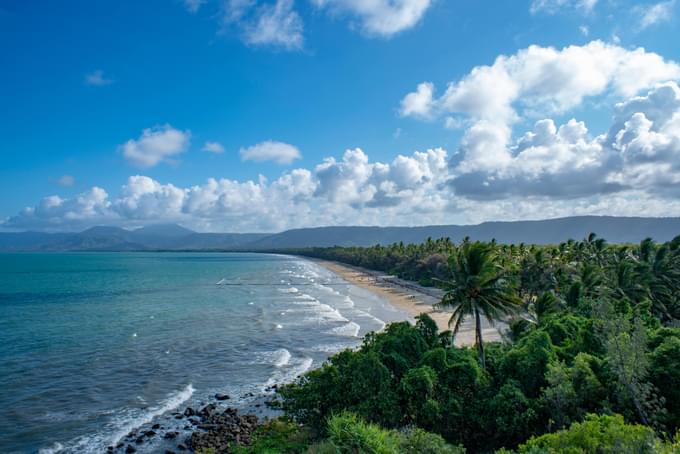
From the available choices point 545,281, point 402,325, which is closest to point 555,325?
point 402,325

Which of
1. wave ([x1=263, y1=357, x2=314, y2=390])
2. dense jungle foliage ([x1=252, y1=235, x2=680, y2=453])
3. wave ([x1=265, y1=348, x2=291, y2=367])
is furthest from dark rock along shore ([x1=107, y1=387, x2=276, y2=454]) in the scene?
wave ([x1=265, y1=348, x2=291, y2=367])

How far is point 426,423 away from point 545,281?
40.3m

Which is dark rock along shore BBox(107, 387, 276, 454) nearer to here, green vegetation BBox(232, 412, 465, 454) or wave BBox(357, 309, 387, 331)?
green vegetation BBox(232, 412, 465, 454)

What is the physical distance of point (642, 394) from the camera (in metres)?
16.0

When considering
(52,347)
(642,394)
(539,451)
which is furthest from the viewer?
(52,347)

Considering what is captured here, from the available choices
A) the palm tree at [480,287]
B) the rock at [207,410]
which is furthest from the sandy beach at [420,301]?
the rock at [207,410]

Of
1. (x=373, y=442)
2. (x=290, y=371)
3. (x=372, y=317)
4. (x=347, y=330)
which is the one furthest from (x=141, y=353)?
(x=373, y=442)

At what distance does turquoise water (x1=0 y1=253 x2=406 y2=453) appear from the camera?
85.3ft

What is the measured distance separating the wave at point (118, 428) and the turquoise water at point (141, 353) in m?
0.06

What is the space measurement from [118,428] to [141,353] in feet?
55.0

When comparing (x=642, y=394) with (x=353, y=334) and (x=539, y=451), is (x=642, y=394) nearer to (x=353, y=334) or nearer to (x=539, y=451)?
(x=539, y=451)

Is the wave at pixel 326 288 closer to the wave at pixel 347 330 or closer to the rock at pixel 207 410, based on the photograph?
the wave at pixel 347 330

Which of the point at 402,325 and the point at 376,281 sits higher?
the point at 402,325

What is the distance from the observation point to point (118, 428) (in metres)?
24.8
